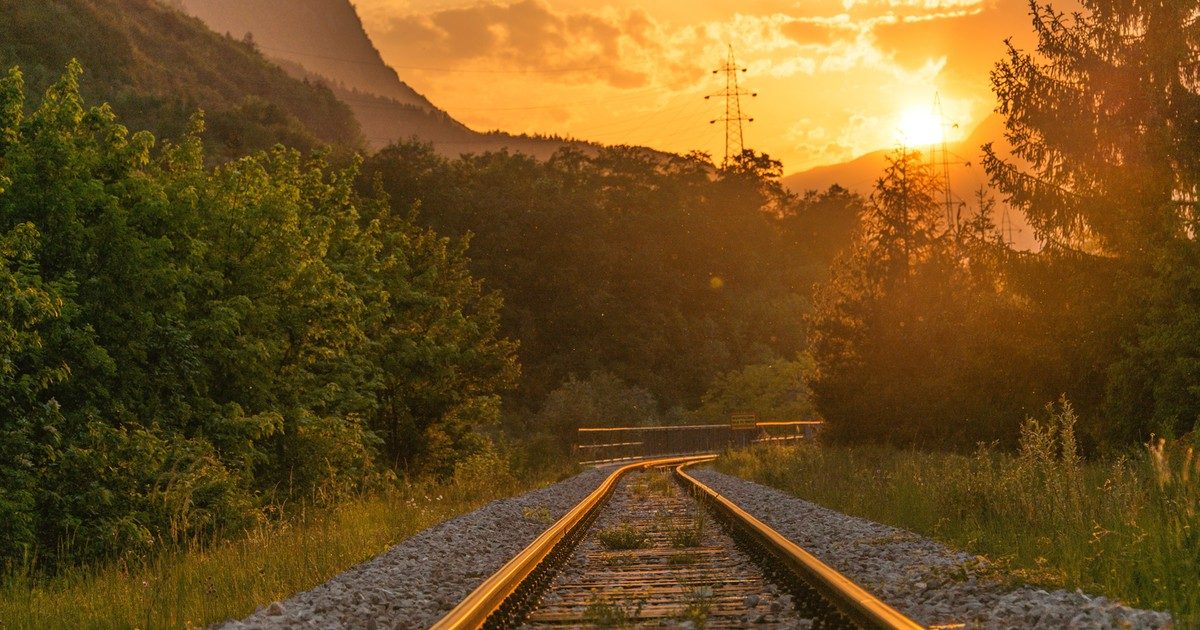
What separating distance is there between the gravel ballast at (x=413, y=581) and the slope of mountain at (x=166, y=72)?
5800 centimetres

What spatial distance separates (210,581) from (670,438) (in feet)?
145

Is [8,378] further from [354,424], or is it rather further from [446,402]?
[446,402]

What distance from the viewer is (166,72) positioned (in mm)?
105938

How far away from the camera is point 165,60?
374ft

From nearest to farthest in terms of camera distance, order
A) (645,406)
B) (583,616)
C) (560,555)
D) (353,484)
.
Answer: (583,616), (560,555), (353,484), (645,406)

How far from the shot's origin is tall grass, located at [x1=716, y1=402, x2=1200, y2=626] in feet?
26.4

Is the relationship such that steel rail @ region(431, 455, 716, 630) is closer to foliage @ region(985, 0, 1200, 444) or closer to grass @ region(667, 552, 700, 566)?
grass @ region(667, 552, 700, 566)

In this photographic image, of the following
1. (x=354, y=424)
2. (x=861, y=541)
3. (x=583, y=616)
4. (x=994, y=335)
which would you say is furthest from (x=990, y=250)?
(x=583, y=616)

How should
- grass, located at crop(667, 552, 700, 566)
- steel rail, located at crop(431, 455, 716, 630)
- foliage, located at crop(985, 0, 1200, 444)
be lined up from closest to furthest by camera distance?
steel rail, located at crop(431, 455, 716, 630) → grass, located at crop(667, 552, 700, 566) → foliage, located at crop(985, 0, 1200, 444)

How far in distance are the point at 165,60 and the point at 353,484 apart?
338 feet

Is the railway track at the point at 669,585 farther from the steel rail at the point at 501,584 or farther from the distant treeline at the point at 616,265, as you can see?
the distant treeline at the point at 616,265

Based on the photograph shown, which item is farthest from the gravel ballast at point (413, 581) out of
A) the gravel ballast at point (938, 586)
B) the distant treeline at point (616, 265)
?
the distant treeline at point (616, 265)

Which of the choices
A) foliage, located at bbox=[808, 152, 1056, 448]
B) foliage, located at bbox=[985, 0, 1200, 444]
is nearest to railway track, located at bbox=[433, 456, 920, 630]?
foliage, located at bbox=[985, 0, 1200, 444]

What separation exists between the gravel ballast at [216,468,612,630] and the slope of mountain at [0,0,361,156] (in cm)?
5800
